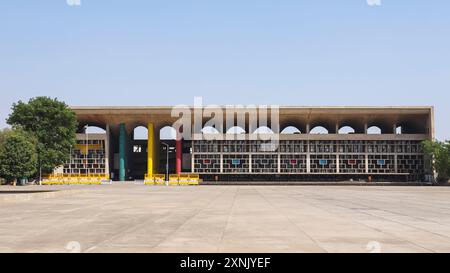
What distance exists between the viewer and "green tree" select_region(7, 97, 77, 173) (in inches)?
1841

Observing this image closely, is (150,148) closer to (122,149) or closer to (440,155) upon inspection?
(122,149)

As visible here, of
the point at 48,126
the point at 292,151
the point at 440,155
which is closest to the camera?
the point at 48,126

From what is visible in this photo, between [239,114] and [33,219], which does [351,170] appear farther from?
[33,219]

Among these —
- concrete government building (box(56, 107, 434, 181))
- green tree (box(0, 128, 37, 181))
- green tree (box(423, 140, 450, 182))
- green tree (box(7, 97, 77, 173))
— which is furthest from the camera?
concrete government building (box(56, 107, 434, 181))

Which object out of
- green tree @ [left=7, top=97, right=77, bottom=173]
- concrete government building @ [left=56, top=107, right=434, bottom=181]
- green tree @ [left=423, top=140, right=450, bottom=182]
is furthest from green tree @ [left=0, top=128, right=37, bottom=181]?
green tree @ [left=423, top=140, right=450, bottom=182]

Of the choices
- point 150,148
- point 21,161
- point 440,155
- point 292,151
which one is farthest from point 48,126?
point 440,155

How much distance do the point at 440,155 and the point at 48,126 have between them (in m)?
68.8

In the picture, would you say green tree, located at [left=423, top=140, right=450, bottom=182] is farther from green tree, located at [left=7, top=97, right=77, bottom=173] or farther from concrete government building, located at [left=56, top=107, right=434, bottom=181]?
green tree, located at [left=7, top=97, right=77, bottom=173]

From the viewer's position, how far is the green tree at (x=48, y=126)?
46.8 m

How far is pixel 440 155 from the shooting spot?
85812 mm

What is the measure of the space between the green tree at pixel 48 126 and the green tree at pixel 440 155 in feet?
216

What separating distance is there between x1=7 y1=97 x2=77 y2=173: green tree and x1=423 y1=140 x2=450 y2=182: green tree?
6595cm

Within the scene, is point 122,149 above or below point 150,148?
below

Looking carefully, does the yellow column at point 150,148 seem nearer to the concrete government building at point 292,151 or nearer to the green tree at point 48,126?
the concrete government building at point 292,151
